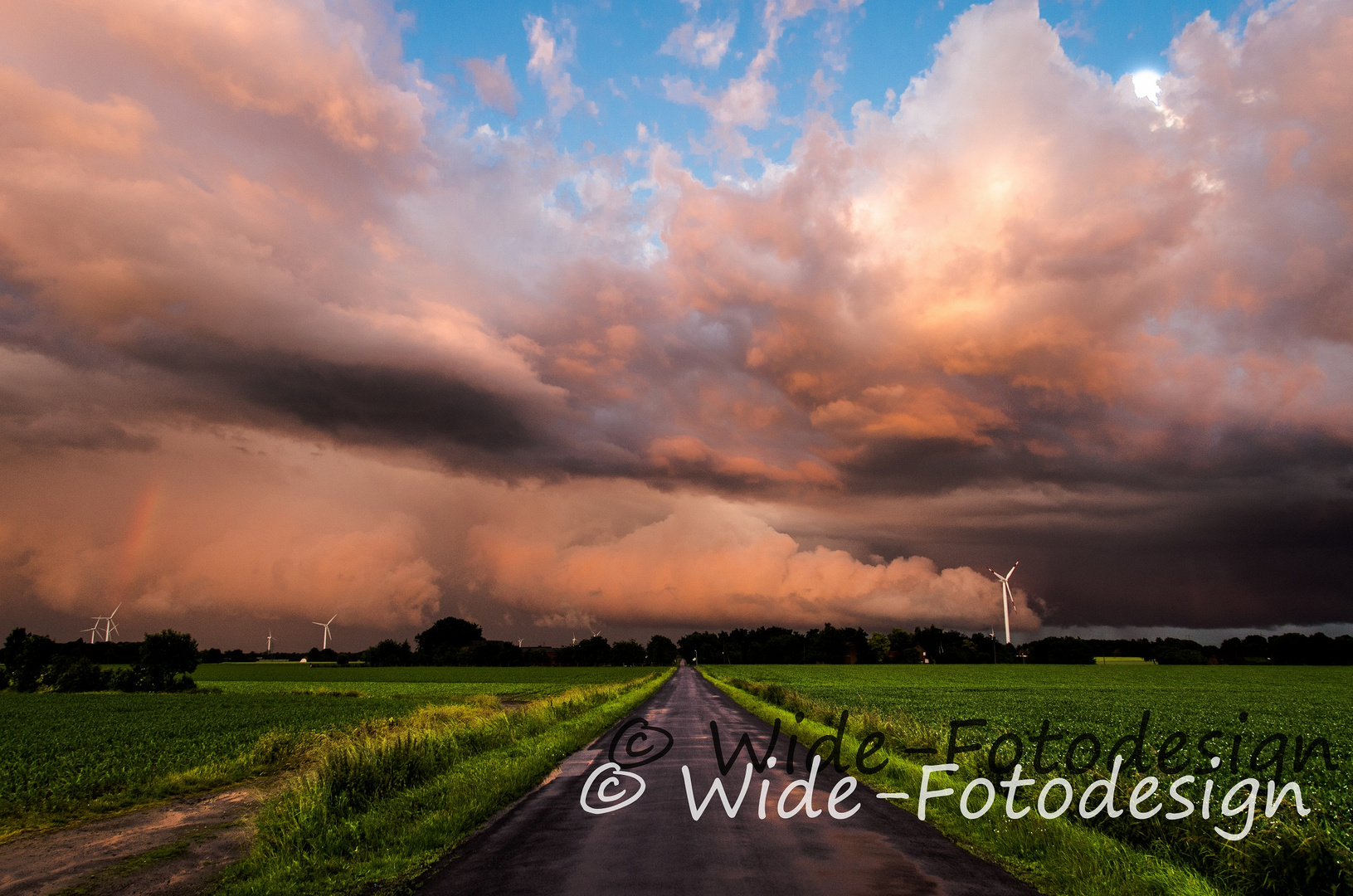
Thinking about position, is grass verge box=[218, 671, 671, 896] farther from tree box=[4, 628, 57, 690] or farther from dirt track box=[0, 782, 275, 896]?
tree box=[4, 628, 57, 690]

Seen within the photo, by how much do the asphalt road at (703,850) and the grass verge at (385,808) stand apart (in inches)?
26.2

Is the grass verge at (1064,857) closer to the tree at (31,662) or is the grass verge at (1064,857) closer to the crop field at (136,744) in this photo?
the crop field at (136,744)

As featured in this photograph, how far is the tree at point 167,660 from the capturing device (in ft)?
249

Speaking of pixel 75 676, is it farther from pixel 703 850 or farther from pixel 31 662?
pixel 703 850

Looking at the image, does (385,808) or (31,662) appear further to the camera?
(31,662)

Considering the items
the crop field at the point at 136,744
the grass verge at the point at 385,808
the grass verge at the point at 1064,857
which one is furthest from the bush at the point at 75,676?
the grass verge at the point at 1064,857

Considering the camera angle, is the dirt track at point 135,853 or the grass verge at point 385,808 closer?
the grass verge at point 385,808

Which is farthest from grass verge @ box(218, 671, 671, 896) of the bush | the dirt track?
the bush

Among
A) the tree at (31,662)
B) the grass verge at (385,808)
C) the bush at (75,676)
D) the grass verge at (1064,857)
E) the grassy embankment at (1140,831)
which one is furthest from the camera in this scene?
the tree at (31,662)

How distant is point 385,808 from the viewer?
14.0 meters

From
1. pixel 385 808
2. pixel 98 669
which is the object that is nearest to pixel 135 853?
pixel 385 808

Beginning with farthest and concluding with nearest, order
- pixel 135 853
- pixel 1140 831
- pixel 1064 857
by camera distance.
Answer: pixel 135 853
pixel 1140 831
pixel 1064 857

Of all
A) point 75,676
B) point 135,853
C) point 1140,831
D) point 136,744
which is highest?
point 1140,831

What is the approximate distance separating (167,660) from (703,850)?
8671 cm
